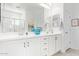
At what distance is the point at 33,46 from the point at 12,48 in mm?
531

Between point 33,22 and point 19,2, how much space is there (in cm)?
49

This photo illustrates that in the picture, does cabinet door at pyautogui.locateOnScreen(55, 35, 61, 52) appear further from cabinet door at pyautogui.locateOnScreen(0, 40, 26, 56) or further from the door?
cabinet door at pyautogui.locateOnScreen(0, 40, 26, 56)

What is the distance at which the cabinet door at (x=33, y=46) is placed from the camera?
92.1 inches

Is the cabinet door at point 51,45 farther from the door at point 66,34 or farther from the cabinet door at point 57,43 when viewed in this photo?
the door at point 66,34

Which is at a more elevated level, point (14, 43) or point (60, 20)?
point (60, 20)

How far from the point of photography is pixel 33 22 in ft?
8.79

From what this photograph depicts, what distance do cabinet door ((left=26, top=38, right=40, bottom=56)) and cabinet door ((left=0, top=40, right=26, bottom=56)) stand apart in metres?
0.13

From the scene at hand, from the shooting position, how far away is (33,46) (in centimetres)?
246

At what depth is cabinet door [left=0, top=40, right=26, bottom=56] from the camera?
1.91 m

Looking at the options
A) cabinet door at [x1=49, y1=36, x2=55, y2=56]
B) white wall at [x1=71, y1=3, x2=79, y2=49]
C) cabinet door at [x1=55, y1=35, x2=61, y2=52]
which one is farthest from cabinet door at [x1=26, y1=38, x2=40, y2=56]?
white wall at [x1=71, y1=3, x2=79, y2=49]

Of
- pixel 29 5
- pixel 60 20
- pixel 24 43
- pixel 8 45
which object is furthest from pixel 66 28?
pixel 8 45

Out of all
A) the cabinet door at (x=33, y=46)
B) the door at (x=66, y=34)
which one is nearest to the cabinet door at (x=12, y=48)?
the cabinet door at (x=33, y=46)

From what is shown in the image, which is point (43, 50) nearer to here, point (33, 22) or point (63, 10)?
point (33, 22)

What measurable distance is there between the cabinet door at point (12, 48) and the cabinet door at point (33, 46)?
13 cm
